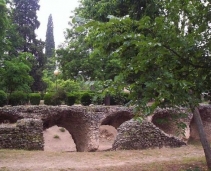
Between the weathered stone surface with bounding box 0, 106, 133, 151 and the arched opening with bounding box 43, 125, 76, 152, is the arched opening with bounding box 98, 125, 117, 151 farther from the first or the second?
the weathered stone surface with bounding box 0, 106, 133, 151

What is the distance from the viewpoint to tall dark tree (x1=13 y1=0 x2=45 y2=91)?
30094 mm

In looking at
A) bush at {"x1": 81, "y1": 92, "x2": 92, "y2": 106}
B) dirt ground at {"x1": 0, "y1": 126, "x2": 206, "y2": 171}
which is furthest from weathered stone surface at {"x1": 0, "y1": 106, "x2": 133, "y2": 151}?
bush at {"x1": 81, "y1": 92, "x2": 92, "y2": 106}

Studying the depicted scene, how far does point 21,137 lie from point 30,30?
808 inches

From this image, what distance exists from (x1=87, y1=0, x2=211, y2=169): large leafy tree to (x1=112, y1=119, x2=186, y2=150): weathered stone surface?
28.1ft

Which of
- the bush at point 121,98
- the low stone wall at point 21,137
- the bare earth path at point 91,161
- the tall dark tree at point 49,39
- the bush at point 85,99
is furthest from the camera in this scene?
the tall dark tree at point 49,39

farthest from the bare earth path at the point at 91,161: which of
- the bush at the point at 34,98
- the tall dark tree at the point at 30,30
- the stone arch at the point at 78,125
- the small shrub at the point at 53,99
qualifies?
the tall dark tree at the point at 30,30

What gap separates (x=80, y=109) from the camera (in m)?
15.1

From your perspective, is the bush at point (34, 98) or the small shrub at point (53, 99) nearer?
the small shrub at point (53, 99)

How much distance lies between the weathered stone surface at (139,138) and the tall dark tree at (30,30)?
1798 centimetres

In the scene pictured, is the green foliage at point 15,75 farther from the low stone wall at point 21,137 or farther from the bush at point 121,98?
the low stone wall at point 21,137

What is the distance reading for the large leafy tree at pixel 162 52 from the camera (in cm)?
420

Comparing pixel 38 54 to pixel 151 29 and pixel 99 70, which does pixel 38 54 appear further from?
pixel 151 29

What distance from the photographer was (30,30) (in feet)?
100

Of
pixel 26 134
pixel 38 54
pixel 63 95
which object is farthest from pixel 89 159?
pixel 38 54
